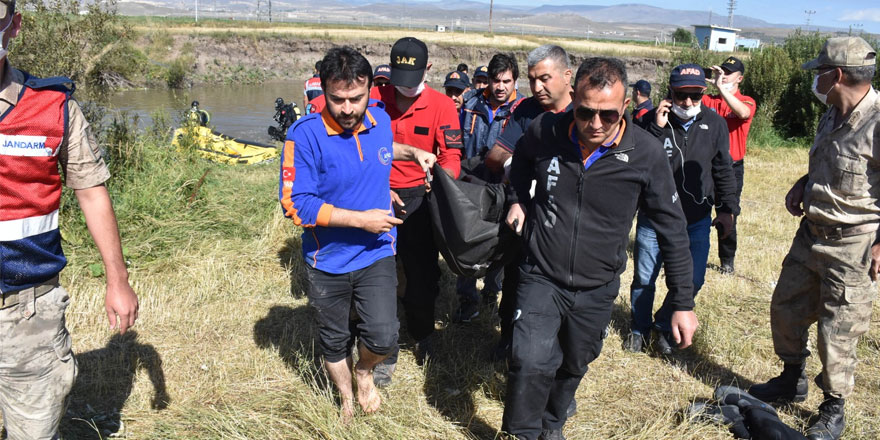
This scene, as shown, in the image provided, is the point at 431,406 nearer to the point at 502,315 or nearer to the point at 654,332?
the point at 502,315

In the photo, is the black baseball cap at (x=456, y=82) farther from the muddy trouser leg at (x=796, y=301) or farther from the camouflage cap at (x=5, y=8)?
the camouflage cap at (x=5, y=8)

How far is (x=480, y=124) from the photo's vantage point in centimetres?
489

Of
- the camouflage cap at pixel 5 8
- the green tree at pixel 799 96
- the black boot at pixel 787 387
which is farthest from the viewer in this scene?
the green tree at pixel 799 96

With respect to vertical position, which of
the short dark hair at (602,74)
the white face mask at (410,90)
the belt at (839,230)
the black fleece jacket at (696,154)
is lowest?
the belt at (839,230)

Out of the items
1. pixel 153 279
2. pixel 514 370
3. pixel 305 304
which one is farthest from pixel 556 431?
pixel 153 279

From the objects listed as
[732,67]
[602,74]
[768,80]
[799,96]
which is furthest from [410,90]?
[799,96]

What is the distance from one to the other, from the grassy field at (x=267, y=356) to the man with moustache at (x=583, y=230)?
720mm

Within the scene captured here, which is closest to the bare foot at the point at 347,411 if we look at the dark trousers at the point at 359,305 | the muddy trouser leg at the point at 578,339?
the dark trousers at the point at 359,305

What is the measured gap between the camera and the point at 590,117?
2793 mm

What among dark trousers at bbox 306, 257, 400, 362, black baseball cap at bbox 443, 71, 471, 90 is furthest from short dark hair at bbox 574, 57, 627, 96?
black baseball cap at bbox 443, 71, 471, 90

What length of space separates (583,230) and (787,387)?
78.1 inches

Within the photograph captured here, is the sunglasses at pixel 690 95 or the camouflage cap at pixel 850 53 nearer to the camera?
the camouflage cap at pixel 850 53

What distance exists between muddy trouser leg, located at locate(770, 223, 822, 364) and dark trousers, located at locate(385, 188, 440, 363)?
211 centimetres

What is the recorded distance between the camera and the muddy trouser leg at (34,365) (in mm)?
2332
